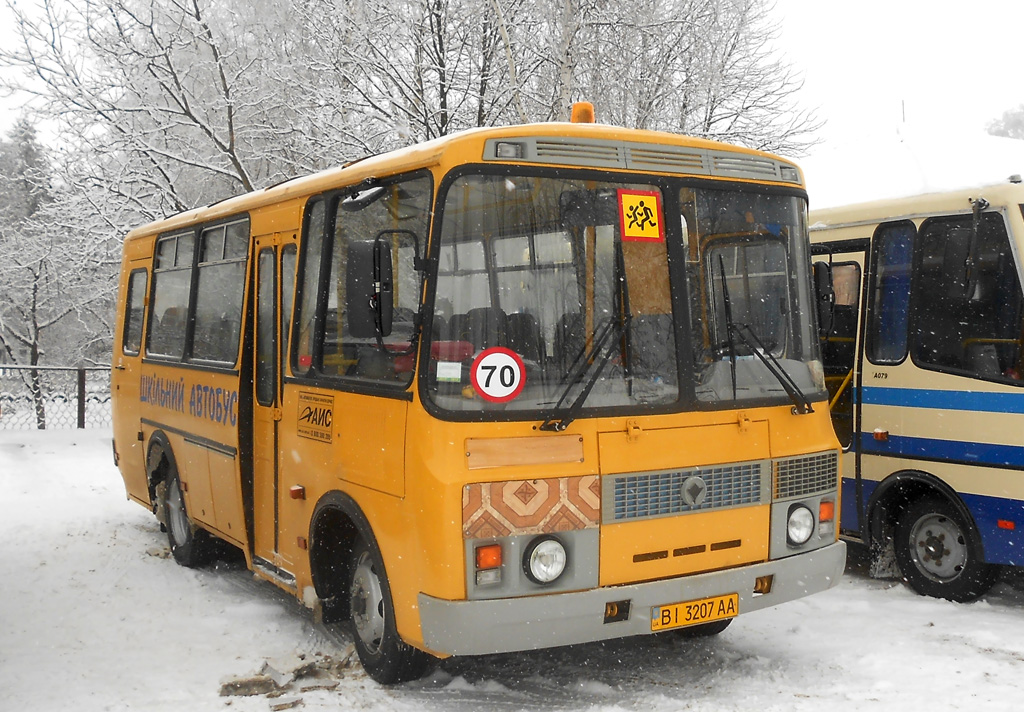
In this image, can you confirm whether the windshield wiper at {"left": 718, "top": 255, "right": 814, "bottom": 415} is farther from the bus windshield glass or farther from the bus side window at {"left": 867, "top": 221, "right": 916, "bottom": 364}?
the bus side window at {"left": 867, "top": 221, "right": 916, "bottom": 364}

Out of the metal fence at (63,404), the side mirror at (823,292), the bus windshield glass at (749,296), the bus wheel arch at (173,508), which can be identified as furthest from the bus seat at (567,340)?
the metal fence at (63,404)

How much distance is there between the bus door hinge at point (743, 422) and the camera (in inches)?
209

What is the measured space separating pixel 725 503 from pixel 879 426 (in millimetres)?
2938

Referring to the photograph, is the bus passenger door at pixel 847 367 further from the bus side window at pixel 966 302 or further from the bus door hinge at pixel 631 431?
the bus door hinge at pixel 631 431

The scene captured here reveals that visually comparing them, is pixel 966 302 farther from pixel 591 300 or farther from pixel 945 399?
pixel 591 300

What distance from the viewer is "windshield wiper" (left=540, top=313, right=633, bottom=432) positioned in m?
4.83

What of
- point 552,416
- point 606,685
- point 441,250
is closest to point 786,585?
point 606,685

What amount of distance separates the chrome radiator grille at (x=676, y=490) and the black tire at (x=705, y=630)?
4.18 ft

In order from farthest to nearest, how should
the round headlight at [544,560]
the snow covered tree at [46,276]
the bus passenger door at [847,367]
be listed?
the snow covered tree at [46,276] < the bus passenger door at [847,367] < the round headlight at [544,560]

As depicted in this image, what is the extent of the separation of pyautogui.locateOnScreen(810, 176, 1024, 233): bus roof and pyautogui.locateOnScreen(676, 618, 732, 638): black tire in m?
3.29

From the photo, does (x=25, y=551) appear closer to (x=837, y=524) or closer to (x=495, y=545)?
(x=495, y=545)

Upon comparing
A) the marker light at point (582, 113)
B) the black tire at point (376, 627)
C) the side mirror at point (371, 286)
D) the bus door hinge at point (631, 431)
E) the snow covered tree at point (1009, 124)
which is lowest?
the black tire at point (376, 627)

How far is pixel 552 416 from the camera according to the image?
4.84 m

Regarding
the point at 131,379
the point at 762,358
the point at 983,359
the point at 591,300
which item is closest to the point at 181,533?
the point at 131,379
